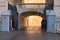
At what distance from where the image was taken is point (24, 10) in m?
33.6

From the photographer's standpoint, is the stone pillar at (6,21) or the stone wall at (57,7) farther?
the stone wall at (57,7)

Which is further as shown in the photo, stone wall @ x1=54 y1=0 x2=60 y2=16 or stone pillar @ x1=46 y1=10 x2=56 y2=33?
stone wall @ x1=54 y1=0 x2=60 y2=16

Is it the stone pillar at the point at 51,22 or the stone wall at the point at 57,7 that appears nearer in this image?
the stone pillar at the point at 51,22

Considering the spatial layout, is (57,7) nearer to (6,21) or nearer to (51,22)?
(51,22)

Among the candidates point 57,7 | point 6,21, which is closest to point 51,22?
point 57,7

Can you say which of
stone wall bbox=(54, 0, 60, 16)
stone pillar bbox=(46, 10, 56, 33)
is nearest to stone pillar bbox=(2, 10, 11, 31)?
stone pillar bbox=(46, 10, 56, 33)

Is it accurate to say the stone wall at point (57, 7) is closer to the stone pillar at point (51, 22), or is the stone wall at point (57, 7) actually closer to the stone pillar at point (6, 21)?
the stone pillar at point (51, 22)

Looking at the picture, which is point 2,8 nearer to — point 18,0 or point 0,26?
point 0,26


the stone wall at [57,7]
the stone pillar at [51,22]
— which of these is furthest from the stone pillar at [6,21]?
the stone wall at [57,7]

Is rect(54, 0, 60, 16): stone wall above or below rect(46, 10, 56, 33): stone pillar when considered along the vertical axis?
above

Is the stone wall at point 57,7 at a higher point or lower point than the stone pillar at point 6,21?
higher

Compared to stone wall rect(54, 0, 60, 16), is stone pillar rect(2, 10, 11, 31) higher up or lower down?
lower down

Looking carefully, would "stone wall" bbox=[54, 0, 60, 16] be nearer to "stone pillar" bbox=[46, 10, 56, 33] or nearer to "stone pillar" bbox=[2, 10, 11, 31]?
"stone pillar" bbox=[46, 10, 56, 33]

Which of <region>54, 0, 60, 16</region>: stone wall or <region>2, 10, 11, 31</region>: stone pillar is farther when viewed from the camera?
<region>54, 0, 60, 16</region>: stone wall
